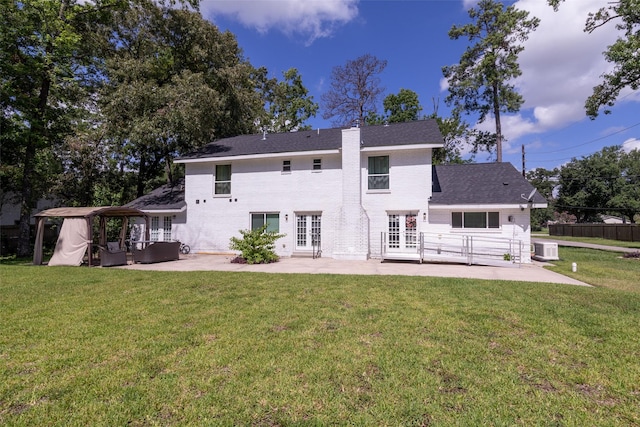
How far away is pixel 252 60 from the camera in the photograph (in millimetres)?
29859

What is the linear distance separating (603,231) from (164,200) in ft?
141

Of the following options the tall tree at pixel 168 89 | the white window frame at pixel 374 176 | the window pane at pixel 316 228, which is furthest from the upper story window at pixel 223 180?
the white window frame at pixel 374 176

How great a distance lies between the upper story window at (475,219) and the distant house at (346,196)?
1.7 inches

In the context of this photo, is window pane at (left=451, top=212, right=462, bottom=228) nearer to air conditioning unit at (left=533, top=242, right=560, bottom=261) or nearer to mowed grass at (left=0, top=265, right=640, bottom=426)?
air conditioning unit at (left=533, top=242, right=560, bottom=261)

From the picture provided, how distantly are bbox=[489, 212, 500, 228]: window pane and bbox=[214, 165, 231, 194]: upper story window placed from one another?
1380cm

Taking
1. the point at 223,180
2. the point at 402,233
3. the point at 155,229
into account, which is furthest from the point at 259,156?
the point at 402,233

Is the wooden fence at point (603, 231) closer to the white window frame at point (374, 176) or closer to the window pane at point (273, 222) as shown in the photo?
the white window frame at point (374, 176)

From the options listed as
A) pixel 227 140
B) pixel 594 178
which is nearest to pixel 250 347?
pixel 227 140

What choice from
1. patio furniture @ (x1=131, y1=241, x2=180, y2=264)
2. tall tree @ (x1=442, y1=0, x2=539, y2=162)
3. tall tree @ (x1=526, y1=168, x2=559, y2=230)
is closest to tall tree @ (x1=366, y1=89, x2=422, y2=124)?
tall tree @ (x1=442, y1=0, x2=539, y2=162)

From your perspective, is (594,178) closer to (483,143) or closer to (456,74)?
(483,143)

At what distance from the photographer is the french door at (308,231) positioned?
642 inches

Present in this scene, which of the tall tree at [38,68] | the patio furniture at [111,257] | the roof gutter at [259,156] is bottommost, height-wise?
the patio furniture at [111,257]

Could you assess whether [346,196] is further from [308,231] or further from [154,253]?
[154,253]

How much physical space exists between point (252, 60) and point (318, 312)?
30.0 meters
